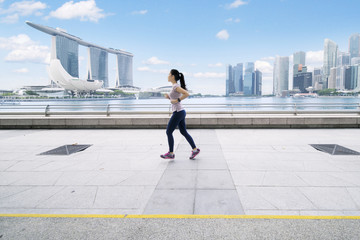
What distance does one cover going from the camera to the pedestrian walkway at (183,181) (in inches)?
119

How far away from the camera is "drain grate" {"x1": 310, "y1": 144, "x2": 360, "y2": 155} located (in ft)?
19.1

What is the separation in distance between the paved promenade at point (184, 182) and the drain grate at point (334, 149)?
0.30 m

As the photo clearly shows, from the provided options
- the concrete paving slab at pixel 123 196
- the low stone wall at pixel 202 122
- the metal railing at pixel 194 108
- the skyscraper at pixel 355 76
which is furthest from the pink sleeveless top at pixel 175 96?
the skyscraper at pixel 355 76

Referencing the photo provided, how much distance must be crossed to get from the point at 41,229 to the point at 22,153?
14.6ft

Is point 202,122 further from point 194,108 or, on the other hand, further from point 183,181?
point 183,181

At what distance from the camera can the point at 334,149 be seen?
6.29 meters

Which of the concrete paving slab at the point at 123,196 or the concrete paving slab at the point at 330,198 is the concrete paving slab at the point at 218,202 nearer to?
the concrete paving slab at the point at 123,196

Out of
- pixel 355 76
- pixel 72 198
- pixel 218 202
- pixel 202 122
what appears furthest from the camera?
pixel 355 76

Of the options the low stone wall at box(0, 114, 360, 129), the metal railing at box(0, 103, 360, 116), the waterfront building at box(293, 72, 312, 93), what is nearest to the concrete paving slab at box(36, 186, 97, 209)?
the low stone wall at box(0, 114, 360, 129)

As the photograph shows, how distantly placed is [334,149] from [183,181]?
475 cm

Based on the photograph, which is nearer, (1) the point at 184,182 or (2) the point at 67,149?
(1) the point at 184,182

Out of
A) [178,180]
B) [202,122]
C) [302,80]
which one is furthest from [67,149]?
[302,80]

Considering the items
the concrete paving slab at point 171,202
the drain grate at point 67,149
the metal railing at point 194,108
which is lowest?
the concrete paving slab at point 171,202

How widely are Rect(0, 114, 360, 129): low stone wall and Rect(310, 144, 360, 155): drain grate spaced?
361 centimetres
